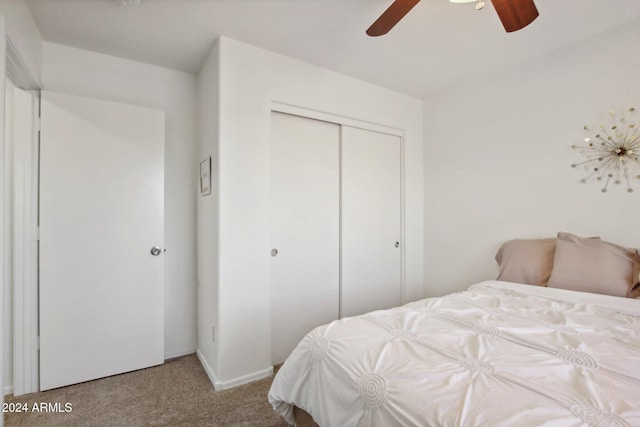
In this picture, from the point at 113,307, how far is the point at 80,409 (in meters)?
0.62

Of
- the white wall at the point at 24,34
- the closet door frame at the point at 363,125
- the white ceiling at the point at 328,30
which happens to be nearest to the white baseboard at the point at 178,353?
the closet door frame at the point at 363,125

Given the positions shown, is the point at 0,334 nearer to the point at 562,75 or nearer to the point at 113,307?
the point at 113,307

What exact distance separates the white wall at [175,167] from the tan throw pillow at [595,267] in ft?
8.87

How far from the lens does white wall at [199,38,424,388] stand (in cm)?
206

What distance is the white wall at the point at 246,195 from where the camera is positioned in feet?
6.76

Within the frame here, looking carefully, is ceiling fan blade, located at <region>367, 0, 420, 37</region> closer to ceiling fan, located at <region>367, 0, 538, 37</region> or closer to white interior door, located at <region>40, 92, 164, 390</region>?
ceiling fan, located at <region>367, 0, 538, 37</region>

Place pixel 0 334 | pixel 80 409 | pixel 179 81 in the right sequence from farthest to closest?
pixel 179 81 < pixel 80 409 < pixel 0 334

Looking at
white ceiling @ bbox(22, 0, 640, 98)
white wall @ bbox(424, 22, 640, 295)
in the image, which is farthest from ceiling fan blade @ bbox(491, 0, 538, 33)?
white wall @ bbox(424, 22, 640, 295)

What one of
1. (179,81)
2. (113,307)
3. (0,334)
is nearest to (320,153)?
(179,81)

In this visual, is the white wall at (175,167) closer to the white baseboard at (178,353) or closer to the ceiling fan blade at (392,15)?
the white baseboard at (178,353)

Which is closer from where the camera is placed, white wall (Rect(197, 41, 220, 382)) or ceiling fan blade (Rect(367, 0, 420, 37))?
ceiling fan blade (Rect(367, 0, 420, 37))

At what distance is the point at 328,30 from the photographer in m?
2.02

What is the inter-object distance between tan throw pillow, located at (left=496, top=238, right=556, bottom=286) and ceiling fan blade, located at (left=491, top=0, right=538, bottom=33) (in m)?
1.46

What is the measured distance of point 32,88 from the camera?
2.01 meters
